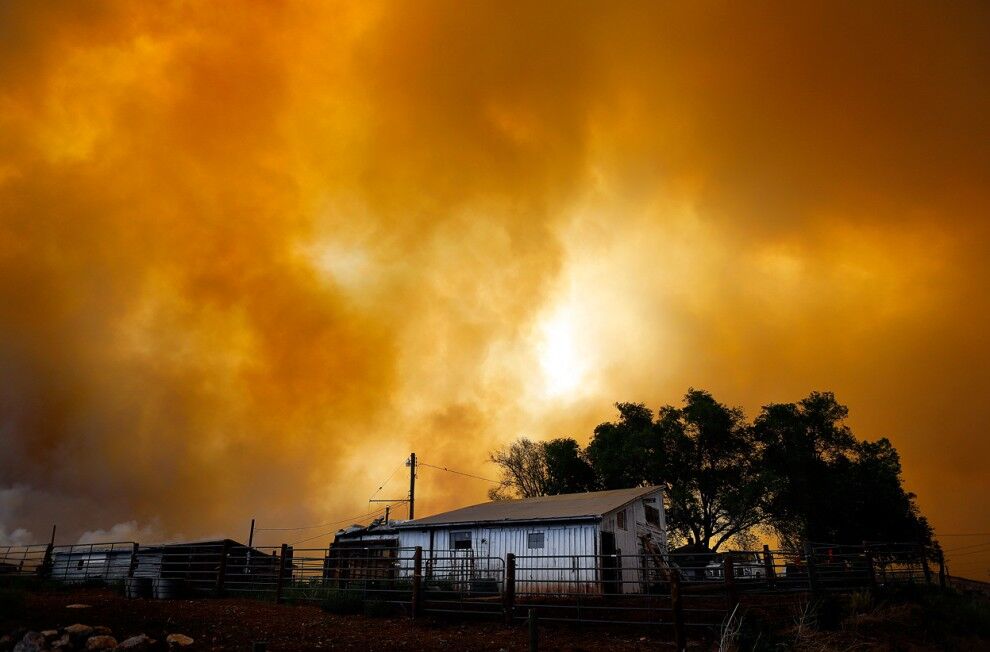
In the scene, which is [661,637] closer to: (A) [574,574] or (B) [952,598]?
(A) [574,574]

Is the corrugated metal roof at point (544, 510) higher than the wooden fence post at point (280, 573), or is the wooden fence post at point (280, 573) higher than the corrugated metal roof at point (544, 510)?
the corrugated metal roof at point (544, 510)

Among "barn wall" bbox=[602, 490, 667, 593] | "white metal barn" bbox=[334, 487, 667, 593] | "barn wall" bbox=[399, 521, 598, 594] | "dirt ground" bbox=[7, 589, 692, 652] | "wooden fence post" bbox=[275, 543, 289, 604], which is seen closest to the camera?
"dirt ground" bbox=[7, 589, 692, 652]

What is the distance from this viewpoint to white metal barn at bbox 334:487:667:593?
1019 inches

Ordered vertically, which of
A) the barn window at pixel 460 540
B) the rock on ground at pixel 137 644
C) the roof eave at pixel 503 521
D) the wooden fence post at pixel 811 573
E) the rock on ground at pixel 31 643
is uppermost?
the roof eave at pixel 503 521

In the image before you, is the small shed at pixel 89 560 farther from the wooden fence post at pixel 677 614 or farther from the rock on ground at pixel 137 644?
the wooden fence post at pixel 677 614

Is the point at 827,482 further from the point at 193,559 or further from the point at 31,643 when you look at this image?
the point at 31,643

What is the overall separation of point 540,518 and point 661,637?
11.4 meters

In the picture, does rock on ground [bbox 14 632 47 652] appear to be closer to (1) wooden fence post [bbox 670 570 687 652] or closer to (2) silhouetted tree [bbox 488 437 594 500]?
(1) wooden fence post [bbox 670 570 687 652]

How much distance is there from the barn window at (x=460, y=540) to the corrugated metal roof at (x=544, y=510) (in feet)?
2.30

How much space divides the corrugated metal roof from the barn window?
70cm

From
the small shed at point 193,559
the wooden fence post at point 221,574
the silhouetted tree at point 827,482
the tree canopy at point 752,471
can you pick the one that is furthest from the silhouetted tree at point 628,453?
the wooden fence post at point 221,574

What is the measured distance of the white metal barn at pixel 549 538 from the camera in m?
25.9

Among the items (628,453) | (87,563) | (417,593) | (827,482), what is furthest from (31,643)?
(827,482)

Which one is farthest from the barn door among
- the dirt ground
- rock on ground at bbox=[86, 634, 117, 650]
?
rock on ground at bbox=[86, 634, 117, 650]
